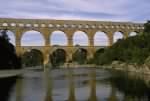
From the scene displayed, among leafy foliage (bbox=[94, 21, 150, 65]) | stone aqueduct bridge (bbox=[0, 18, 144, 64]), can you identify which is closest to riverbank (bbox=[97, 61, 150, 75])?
leafy foliage (bbox=[94, 21, 150, 65])

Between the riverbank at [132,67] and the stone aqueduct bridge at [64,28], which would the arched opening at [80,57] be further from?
the riverbank at [132,67]

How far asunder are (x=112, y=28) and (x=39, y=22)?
66.5 ft

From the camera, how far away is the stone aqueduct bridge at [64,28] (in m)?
87.8

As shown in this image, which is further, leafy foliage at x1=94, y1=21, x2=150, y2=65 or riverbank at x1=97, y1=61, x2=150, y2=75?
leafy foliage at x1=94, y1=21, x2=150, y2=65

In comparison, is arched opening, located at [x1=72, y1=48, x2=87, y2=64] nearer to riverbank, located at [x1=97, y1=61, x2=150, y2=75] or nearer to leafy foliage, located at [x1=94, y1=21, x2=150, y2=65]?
leafy foliage, located at [x1=94, y1=21, x2=150, y2=65]

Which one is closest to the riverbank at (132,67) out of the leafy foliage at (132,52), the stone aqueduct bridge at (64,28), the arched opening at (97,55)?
the leafy foliage at (132,52)

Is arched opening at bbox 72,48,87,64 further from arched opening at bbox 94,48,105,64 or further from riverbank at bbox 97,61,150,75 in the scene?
riverbank at bbox 97,61,150,75

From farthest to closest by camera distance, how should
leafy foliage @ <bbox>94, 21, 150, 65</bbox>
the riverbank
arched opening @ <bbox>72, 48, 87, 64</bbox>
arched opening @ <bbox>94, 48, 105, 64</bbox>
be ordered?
arched opening @ <bbox>72, 48, 87, 64</bbox>, arched opening @ <bbox>94, 48, 105, 64</bbox>, leafy foliage @ <bbox>94, 21, 150, 65</bbox>, the riverbank

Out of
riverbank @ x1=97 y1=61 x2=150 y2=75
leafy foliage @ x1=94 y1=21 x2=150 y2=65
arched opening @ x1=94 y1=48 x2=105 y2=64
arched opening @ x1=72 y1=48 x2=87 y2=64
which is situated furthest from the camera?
arched opening @ x1=72 y1=48 x2=87 y2=64

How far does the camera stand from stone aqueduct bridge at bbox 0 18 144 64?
8781cm

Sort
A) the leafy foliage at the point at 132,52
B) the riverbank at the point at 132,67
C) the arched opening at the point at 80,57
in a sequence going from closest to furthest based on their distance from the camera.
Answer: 1. the riverbank at the point at 132,67
2. the leafy foliage at the point at 132,52
3. the arched opening at the point at 80,57

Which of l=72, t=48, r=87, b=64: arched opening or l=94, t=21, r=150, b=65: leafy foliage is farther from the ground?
l=94, t=21, r=150, b=65: leafy foliage

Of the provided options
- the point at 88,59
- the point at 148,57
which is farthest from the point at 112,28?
the point at 148,57

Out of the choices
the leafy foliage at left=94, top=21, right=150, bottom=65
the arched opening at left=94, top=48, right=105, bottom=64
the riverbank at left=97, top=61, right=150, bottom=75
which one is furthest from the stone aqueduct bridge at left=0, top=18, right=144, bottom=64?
the riverbank at left=97, top=61, right=150, bottom=75
